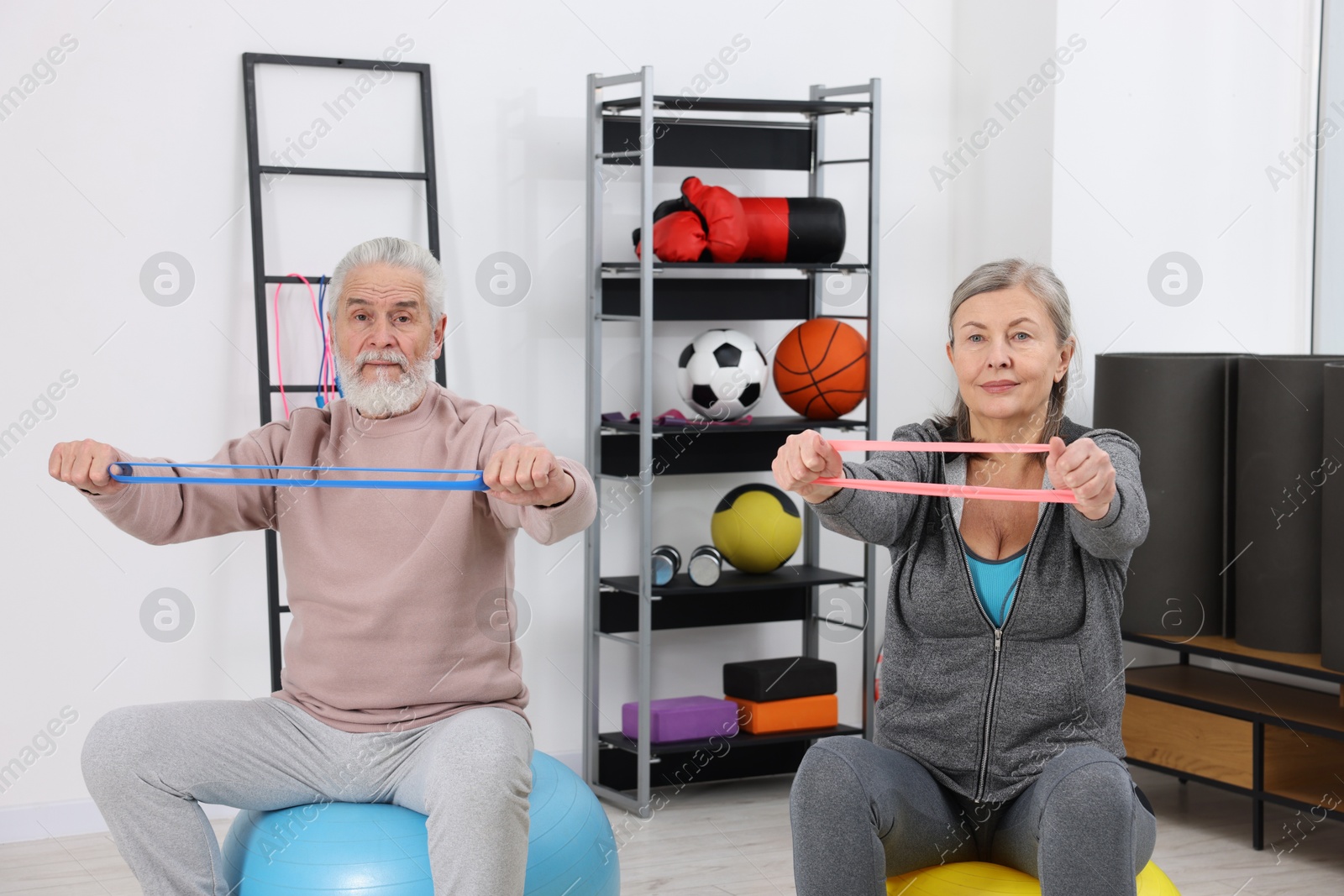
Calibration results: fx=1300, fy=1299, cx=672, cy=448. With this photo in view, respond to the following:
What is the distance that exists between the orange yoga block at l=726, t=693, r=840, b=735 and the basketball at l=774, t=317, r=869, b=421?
779 mm

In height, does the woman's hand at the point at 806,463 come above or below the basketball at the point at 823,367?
below

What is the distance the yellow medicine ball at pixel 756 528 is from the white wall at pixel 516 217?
0.22m

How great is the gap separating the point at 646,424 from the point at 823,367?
19.7 inches

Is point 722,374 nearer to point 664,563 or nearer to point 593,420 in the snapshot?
point 593,420

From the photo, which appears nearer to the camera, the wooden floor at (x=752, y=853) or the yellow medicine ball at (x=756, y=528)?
the wooden floor at (x=752, y=853)

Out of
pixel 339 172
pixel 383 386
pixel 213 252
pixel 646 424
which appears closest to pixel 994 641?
pixel 383 386

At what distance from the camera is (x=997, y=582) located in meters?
1.87

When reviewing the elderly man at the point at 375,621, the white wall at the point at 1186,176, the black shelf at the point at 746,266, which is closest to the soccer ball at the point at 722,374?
the black shelf at the point at 746,266

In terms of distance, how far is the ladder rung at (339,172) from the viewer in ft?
10.4

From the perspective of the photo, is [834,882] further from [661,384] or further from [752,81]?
[752,81]

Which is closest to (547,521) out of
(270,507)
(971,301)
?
(270,507)

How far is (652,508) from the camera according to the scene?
12.1 ft

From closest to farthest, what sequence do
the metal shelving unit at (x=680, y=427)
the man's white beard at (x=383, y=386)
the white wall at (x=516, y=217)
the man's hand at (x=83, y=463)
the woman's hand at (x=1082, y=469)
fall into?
1. the woman's hand at (x=1082, y=469)
2. the man's hand at (x=83, y=463)
3. the man's white beard at (x=383, y=386)
4. the white wall at (x=516, y=217)
5. the metal shelving unit at (x=680, y=427)

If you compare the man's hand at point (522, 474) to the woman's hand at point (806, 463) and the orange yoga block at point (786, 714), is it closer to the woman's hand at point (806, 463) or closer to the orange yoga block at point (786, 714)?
the woman's hand at point (806, 463)
